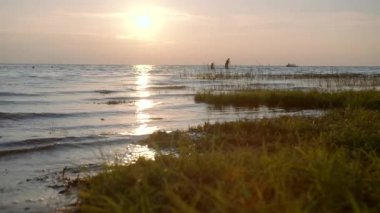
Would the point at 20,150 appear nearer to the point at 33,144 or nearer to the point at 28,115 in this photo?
the point at 33,144

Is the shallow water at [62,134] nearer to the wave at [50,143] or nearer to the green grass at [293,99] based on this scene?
the wave at [50,143]

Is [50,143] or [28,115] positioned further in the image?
[28,115]

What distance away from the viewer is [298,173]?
17.7 ft

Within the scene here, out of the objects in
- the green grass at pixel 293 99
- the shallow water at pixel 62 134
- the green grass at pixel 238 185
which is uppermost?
the green grass at pixel 238 185

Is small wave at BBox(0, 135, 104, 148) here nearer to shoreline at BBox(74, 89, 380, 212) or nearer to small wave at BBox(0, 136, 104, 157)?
small wave at BBox(0, 136, 104, 157)

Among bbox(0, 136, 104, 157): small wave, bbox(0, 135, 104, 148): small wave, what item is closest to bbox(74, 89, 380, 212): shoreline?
bbox(0, 136, 104, 157): small wave

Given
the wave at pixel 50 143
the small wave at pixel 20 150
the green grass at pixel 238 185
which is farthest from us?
the wave at pixel 50 143

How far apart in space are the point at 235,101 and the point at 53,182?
47.1 feet

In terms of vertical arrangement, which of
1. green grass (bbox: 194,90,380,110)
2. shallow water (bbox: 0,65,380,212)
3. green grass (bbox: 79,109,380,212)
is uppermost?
green grass (bbox: 79,109,380,212)

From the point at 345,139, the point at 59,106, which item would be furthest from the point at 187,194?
the point at 59,106

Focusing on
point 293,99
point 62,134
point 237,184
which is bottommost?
point 62,134

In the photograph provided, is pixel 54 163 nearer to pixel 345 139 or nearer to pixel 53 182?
pixel 53 182

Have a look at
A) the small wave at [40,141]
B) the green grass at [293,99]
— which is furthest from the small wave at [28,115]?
the green grass at [293,99]

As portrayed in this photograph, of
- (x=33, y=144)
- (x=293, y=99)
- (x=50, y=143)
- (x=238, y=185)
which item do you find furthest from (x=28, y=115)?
(x=238, y=185)
